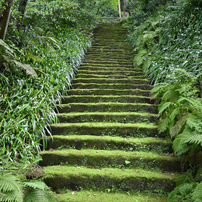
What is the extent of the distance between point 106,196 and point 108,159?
0.54m

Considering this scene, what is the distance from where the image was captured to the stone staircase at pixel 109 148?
228 centimetres

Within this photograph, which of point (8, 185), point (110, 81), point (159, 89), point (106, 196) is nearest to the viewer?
point (8, 185)

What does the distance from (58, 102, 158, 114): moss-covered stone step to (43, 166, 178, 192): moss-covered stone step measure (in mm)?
1507

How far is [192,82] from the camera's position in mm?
3000

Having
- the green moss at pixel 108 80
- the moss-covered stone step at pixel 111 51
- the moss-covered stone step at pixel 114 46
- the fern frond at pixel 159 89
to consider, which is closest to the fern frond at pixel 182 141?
the fern frond at pixel 159 89

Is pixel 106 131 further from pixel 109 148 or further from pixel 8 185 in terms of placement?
pixel 8 185

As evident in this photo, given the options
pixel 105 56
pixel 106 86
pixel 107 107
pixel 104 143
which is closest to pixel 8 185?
pixel 104 143

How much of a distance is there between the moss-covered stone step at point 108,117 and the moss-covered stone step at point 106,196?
1.38 meters

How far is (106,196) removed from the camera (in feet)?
7.09

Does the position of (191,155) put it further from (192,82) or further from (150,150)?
(192,82)

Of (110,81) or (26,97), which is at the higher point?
(110,81)

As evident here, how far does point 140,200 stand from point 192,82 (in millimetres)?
2057

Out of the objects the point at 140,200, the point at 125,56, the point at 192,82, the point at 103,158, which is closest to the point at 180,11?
the point at 125,56

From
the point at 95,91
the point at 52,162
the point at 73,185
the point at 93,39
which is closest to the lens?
the point at 73,185
